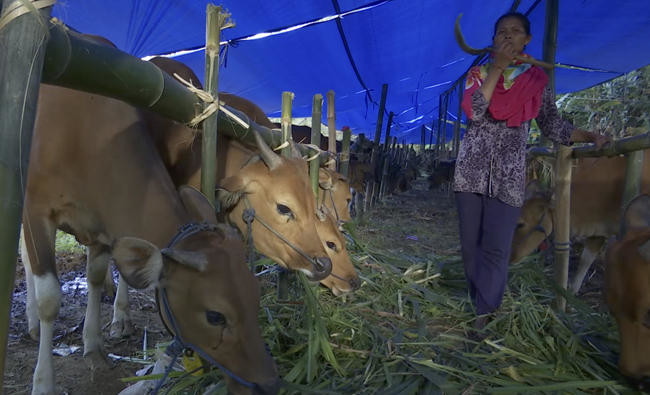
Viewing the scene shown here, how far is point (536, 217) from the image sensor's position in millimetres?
3648

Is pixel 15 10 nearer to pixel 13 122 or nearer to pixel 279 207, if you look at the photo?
pixel 13 122

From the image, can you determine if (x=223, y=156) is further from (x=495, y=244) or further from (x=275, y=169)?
(x=495, y=244)

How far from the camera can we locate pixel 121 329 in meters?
2.89

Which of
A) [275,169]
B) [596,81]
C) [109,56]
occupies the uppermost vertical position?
[596,81]

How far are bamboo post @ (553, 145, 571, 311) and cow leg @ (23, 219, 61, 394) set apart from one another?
3.08m

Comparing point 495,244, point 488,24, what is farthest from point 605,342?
point 488,24

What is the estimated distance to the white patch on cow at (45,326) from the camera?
2055mm

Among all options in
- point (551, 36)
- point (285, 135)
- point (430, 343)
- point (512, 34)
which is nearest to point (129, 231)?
point (285, 135)

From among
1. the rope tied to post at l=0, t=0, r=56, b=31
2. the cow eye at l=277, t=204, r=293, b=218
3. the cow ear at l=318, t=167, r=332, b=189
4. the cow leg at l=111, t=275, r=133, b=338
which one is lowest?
the cow leg at l=111, t=275, r=133, b=338

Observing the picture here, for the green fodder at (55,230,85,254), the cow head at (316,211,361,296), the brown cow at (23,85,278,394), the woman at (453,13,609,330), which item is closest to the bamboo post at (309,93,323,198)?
the cow head at (316,211,361,296)

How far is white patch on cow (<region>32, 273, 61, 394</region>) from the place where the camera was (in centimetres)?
205

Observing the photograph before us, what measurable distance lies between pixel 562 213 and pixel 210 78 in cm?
244

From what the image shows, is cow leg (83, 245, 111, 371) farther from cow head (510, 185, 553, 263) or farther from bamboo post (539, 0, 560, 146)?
bamboo post (539, 0, 560, 146)

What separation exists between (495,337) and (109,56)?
246cm
